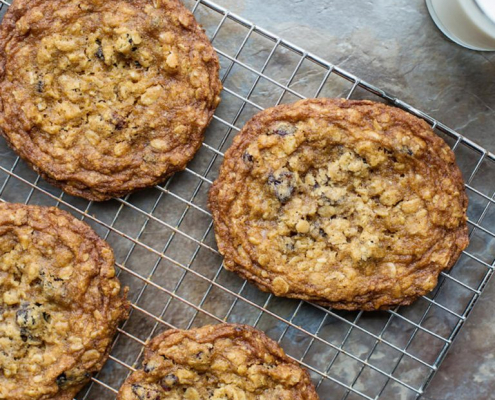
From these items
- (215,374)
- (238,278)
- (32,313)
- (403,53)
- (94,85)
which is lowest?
(32,313)

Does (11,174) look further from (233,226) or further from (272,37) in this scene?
(272,37)

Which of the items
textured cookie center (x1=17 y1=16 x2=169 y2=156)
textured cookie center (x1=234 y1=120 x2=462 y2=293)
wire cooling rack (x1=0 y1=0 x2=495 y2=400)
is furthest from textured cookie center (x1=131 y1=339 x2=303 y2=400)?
textured cookie center (x1=17 y1=16 x2=169 y2=156)

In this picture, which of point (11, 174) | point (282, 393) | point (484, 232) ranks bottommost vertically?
point (282, 393)

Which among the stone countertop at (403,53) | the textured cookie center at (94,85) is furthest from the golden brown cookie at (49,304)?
the stone countertop at (403,53)

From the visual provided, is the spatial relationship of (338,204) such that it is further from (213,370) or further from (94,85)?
(94,85)

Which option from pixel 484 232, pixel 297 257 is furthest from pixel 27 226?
pixel 484 232

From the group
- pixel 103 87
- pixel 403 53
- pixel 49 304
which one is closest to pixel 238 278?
pixel 49 304
